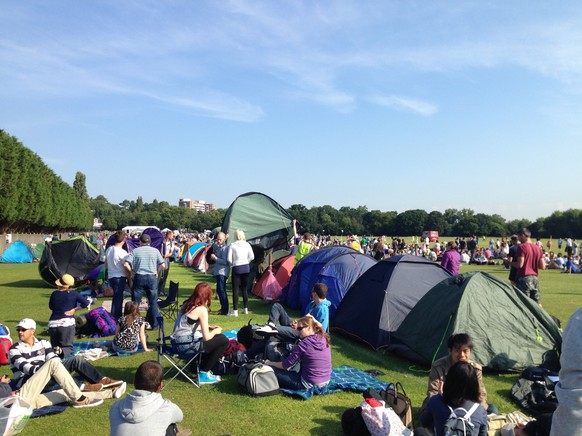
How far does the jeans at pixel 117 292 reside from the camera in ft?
33.2

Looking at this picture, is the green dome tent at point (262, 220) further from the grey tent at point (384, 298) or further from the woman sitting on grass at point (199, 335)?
the woman sitting on grass at point (199, 335)

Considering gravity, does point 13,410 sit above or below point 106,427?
above

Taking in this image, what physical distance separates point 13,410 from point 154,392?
6.38 feet

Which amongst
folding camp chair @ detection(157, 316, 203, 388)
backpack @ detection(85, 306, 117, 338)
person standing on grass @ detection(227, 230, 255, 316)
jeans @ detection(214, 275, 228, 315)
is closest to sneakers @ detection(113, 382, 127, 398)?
folding camp chair @ detection(157, 316, 203, 388)

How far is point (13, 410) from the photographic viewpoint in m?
4.76

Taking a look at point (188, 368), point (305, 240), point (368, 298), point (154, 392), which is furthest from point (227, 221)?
point (154, 392)

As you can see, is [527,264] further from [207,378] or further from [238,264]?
[207,378]

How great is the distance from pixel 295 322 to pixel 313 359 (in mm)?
785

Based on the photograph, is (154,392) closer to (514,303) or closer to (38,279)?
(514,303)

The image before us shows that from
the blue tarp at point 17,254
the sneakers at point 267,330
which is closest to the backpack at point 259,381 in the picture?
the sneakers at point 267,330

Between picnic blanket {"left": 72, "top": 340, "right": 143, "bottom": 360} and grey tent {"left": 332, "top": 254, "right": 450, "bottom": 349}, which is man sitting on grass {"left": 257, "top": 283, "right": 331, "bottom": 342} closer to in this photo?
grey tent {"left": 332, "top": 254, "right": 450, "bottom": 349}

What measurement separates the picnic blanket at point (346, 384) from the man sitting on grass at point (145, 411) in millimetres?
2566

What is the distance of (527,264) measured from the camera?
31.0ft

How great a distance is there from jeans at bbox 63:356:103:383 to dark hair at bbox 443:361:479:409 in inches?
187
